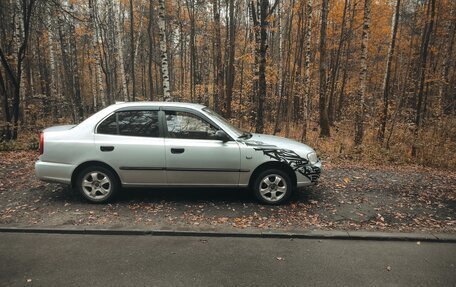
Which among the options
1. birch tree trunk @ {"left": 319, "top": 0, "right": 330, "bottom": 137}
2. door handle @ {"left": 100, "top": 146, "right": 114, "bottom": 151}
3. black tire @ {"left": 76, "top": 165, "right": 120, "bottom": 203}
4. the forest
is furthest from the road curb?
birch tree trunk @ {"left": 319, "top": 0, "right": 330, "bottom": 137}

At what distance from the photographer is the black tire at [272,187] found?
18.4ft

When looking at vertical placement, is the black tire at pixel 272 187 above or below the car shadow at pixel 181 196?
above

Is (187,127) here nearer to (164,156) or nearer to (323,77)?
(164,156)

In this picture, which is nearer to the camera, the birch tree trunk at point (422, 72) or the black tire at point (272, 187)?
the black tire at point (272, 187)

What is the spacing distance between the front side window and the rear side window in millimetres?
258

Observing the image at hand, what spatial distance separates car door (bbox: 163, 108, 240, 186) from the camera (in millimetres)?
5461

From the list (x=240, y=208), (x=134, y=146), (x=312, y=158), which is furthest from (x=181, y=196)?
(x=312, y=158)

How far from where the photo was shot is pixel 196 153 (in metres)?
5.45

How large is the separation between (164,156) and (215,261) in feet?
7.46

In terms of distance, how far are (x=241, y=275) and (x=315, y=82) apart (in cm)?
1865

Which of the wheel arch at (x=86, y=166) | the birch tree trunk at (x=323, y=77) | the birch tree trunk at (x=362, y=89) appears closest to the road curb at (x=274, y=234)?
the wheel arch at (x=86, y=166)

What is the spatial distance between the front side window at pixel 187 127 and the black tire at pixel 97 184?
1.35m

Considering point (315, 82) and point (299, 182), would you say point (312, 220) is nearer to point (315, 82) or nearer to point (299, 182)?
point (299, 182)

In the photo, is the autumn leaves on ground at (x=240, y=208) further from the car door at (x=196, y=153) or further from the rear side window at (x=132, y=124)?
the rear side window at (x=132, y=124)
